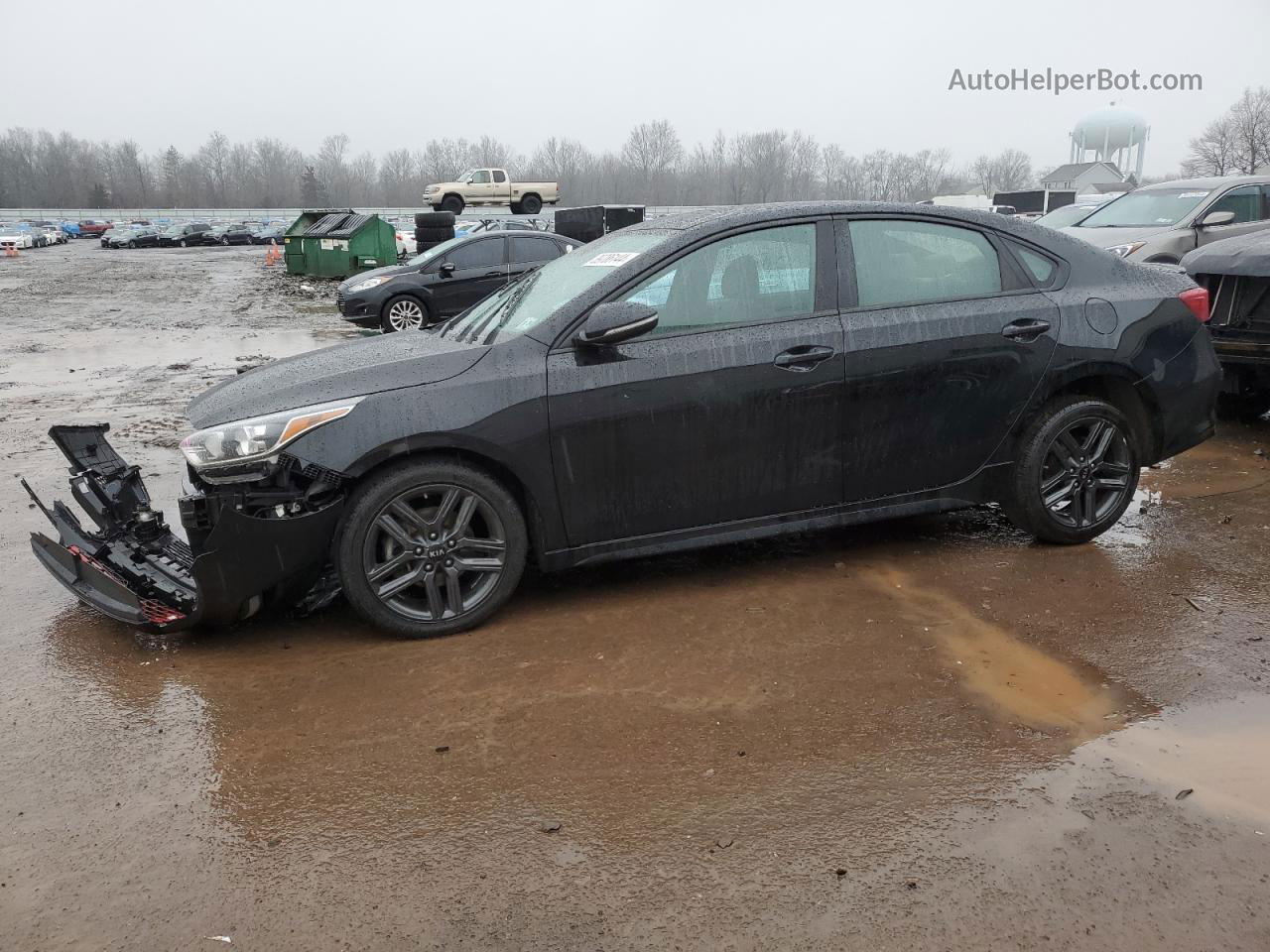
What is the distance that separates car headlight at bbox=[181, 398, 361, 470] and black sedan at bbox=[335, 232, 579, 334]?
1101cm

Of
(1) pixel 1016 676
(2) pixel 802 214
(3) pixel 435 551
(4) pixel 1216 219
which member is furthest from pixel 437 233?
(1) pixel 1016 676

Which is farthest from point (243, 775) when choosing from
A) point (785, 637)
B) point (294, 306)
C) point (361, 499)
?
point (294, 306)

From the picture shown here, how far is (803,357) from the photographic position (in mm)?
4227

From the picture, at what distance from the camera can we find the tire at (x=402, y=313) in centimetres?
1444

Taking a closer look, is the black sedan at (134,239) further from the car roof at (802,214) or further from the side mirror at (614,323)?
the side mirror at (614,323)

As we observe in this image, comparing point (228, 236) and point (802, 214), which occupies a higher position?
point (228, 236)

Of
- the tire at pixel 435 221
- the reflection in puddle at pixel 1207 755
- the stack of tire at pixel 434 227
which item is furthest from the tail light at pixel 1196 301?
the tire at pixel 435 221

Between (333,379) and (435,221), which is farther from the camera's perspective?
(435,221)

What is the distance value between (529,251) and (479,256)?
76cm

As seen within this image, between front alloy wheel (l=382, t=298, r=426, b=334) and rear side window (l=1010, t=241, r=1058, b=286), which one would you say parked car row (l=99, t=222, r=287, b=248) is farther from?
rear side window (l=1010, t=241, r=1058, b=286)

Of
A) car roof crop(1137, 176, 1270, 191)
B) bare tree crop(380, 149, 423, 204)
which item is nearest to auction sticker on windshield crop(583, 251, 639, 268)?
car roof crop(1137, 176, 1270, 191)

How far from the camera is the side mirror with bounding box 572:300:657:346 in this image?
395 centimetres

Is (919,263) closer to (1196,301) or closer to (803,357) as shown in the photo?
(803,357)

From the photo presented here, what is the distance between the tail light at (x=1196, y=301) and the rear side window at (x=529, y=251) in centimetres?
1105
